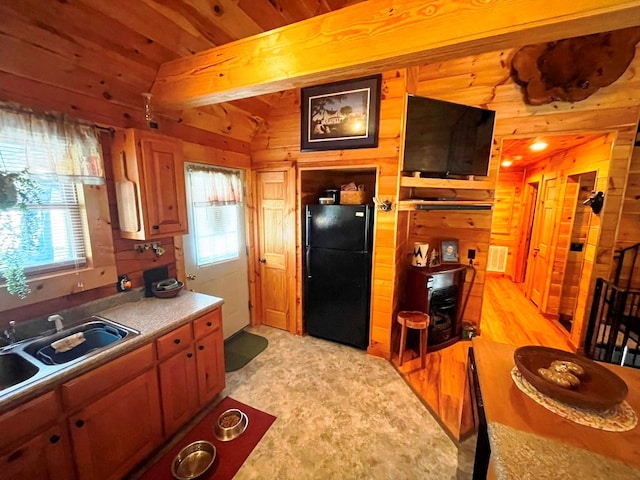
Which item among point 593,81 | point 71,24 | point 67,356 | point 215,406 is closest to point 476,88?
point 593,81

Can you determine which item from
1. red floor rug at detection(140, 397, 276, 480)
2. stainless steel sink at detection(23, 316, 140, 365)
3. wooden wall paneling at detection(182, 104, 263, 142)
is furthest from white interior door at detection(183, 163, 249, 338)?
red floor rug at detection(140, 397, 276, 480)

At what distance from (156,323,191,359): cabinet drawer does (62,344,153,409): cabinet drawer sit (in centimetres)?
6

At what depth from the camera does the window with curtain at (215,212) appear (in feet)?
8.86

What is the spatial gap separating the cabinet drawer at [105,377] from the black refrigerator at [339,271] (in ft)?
5.93

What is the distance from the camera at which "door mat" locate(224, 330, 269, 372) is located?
276 centimetres

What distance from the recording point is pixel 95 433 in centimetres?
140

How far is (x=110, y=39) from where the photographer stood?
165 cm

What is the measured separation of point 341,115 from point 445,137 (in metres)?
1.03

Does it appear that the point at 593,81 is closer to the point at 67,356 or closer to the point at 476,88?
the point at 476,88

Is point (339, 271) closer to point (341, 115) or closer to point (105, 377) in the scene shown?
point (341, 115)

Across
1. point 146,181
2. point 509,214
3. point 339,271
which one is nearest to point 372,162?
point 339,271

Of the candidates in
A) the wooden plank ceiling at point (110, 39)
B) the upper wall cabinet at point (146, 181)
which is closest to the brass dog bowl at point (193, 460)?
the upper wall cabinet at point (146, 181)

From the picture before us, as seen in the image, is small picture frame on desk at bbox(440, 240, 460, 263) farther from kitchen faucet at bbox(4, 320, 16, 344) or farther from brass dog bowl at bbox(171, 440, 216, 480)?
kitchen faucet at bbox(4, 320, 16, 344)

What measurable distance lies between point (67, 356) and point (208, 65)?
209 cm
